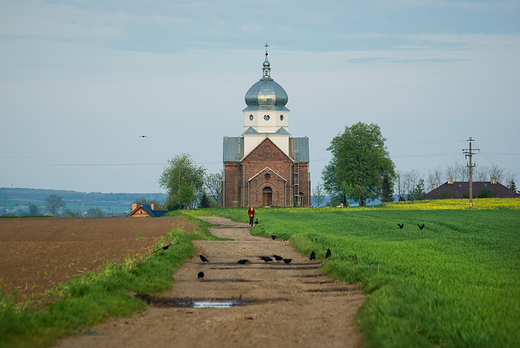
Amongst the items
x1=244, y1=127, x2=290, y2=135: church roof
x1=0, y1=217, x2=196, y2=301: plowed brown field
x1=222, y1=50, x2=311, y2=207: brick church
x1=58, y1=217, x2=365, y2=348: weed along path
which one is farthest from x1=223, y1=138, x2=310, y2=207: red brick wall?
x1=58, y1=217, x2=365, y2=348: weed along path

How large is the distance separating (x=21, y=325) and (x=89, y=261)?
9.00 meters

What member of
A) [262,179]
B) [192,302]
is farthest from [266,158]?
[192,302]

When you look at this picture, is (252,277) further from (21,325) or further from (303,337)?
(21,325)

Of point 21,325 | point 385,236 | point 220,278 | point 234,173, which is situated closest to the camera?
point 21,325

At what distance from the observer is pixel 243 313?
9844 mm

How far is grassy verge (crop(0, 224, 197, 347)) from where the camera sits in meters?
7.47

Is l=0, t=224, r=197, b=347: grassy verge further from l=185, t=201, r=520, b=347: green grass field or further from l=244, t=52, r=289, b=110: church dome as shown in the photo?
l=244, t=52, r=289, b=110: church dome

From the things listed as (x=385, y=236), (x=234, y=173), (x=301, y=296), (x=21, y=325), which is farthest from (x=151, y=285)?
(x=234, y=173)

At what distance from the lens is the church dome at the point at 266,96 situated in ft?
231

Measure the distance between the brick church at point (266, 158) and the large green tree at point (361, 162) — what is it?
307 inches

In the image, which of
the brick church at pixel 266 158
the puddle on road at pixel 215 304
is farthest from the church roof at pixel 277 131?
the puddle on road at pixel 215 304

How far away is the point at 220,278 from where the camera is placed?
1384 centimetres

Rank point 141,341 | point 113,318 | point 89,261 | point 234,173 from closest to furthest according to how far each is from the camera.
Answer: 1. point 141,341
2. point 113,318
3. point 89,261
4. point 234,173

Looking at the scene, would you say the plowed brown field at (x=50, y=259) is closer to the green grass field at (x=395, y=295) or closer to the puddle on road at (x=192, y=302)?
the green grass field at (x=395, y=295)
